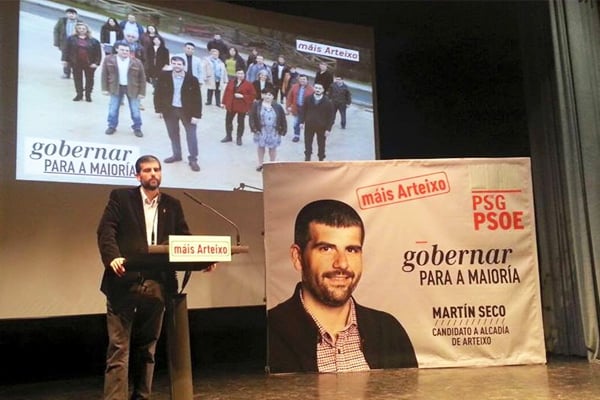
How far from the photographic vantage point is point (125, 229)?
244cm

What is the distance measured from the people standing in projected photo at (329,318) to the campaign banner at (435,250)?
19mm

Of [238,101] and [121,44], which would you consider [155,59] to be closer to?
[121,44]

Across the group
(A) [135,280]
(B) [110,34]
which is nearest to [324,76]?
(B) [110,34]

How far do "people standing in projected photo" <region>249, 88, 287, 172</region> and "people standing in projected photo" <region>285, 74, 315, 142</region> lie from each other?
9cm

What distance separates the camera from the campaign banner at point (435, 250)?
3494mm

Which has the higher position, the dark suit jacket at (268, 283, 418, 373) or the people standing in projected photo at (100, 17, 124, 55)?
the people standing in projected photo at (100, 17, 124, 55)

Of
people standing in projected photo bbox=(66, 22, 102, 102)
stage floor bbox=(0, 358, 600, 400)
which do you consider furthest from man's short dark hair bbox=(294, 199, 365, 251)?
people standing in projected photo bbox=(66, 22, 102, 102)

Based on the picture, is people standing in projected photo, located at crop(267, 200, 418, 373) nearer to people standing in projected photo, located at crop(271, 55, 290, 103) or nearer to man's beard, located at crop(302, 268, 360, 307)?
man's beard, located at crop(302, 268, 360, 307)

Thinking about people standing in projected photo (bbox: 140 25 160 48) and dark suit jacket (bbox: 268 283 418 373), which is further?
people standing in projected photo (bbox: 140 25 160 48)

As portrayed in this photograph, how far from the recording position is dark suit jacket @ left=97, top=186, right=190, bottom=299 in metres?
2.35

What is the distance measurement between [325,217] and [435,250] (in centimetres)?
70

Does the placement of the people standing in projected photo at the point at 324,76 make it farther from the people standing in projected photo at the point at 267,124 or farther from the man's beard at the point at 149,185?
the man's beard at the point at 149,185

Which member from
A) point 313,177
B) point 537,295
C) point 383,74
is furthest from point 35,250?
point 383,74

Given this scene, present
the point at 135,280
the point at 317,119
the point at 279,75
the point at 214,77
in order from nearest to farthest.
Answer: the point at 135,280
the point at 214,77
the point at 279,75
the point at 317,119
